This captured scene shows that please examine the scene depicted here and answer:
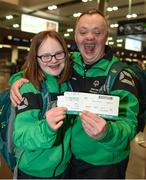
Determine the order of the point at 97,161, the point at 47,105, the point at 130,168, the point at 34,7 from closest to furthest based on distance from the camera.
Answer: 1. the point at 47,105
2. the point at 97,161
3. the point at 130,168
4. the point at 34,7

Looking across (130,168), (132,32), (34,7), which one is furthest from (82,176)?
(34,7)

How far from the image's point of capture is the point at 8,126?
1812 mm

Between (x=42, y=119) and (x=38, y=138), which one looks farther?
(x=42, y=119)

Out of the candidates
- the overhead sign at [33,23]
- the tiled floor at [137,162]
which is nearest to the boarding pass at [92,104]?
the tiled floor at [137,162]

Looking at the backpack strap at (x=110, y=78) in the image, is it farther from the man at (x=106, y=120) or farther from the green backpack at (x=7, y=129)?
the green backpack at (x=7, y=129)

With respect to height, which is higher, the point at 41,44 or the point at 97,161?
the point at 41,44

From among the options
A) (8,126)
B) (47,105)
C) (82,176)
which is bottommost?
(82,176)

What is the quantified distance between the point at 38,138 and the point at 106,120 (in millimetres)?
344

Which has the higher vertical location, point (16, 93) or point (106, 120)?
point (16, 93)

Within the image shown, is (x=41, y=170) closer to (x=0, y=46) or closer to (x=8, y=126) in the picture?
(x=8, y=126)

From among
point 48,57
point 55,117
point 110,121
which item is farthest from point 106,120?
point 48,57

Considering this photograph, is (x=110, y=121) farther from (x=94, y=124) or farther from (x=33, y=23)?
(x=33, y=23)

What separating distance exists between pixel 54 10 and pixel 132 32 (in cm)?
349

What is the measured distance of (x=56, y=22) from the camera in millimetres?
10922
